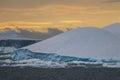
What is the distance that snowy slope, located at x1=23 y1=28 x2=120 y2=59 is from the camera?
53.4 m

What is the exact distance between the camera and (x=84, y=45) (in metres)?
57.2

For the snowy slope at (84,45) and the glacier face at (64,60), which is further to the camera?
the snowy slope at (84,45)

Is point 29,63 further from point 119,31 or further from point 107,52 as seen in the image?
point 119,31

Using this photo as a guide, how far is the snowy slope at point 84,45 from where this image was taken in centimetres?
5338

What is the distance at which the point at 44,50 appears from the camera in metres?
54.9

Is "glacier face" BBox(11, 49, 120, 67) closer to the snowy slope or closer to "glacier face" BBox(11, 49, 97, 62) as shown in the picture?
"glacier face" BBox(11, 49, 97, 62)

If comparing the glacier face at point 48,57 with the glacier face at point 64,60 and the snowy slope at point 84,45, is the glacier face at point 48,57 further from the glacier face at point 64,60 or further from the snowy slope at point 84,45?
the snowy slope at point 84,45

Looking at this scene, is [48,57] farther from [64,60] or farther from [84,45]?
[84,45]

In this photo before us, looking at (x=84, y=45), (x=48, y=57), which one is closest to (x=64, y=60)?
(x=48, y=57)

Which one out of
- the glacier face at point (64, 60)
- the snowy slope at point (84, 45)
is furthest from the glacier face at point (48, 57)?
the snowy slope at point (84, 45)

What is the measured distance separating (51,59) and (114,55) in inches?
317

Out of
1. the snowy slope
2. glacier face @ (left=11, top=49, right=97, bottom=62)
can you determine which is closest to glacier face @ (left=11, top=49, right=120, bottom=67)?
glacier face @ (left=11, top=49, right=97, bottom=62)
